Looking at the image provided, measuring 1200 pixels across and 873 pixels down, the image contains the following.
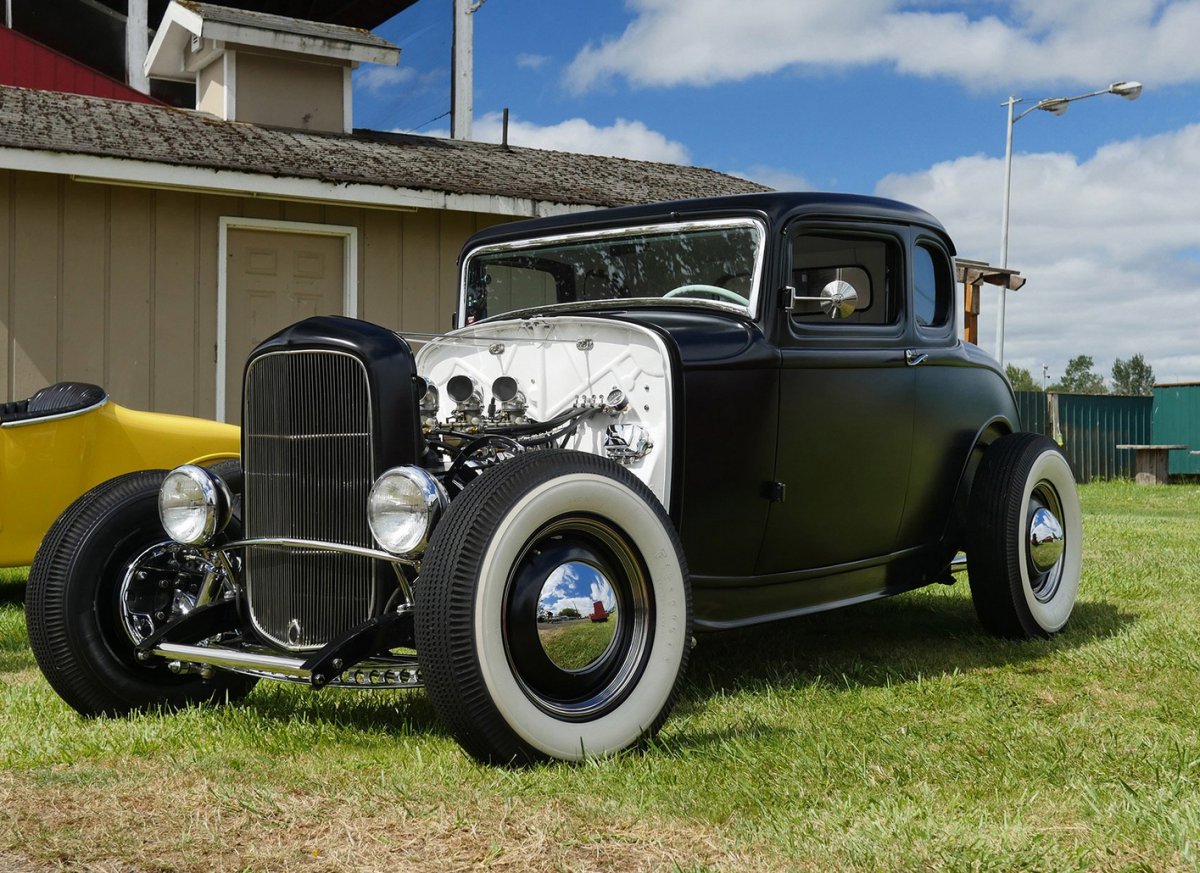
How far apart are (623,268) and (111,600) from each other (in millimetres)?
2236

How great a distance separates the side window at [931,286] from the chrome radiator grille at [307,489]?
248 cm

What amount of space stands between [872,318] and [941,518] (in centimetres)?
90

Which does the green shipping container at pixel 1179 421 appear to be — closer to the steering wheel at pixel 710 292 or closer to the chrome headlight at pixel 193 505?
the steering wheel at pixel 710 292

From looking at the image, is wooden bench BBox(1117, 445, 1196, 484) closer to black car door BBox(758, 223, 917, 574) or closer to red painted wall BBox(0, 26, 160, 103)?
red painted wall BBox(0, 26, 160, 103)

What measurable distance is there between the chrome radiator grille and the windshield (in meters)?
1.43

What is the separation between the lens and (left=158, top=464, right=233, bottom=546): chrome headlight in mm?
3730

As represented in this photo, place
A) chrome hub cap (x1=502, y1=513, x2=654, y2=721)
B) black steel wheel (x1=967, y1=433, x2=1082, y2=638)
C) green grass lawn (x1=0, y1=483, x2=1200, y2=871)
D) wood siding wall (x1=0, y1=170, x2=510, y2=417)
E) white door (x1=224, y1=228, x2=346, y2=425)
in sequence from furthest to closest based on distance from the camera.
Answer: white door (x1=224, y1=228, x2=346, y2=425)
wood siding wall (x1=0, y1=170, x2=510, y2=417)
black steel wheel (x1=967, y1=433, x2=1082, y2=638)
chrome hub cap (x1=502, y1=513, x2=654, y2=721)
green grass lawn (x1=0, y1=483, x2=1200, y2=871)

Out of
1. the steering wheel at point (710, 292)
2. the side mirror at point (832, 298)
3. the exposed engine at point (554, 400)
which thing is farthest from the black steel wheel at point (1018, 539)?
the exposed engine at point (554, 400)

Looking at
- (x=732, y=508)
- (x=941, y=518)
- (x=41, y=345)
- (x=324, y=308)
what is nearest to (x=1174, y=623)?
(x=941, y=518)

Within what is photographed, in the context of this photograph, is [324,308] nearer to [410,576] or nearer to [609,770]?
[410,576]

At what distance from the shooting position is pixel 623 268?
16.0 feet

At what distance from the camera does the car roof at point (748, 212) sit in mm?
4461

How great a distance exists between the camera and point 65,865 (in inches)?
104

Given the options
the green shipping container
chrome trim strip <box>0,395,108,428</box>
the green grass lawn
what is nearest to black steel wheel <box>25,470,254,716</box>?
the green grass lawn
